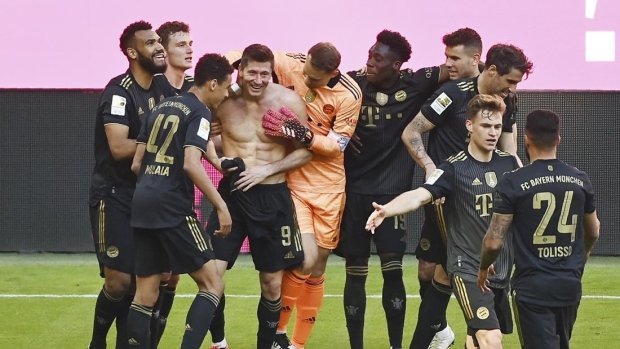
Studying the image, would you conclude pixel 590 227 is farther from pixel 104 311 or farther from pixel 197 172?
pixel 104 311

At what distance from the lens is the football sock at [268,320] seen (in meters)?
7.63

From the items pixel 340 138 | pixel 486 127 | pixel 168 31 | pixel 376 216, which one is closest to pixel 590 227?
pixel 486 127

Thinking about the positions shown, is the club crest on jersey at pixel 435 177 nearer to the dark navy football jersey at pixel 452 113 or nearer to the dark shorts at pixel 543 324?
the dark shorts at pixel 543 324

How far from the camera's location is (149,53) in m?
7.56

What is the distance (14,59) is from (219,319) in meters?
5.51

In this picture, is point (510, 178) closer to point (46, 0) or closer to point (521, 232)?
point (521, 232)

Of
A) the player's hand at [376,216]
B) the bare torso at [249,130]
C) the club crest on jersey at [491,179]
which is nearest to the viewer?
the player's hand at [376,216]

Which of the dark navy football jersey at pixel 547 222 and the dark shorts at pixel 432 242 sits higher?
the dark navy football jersey at pixel 547 222

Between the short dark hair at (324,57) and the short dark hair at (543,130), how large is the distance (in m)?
1.95

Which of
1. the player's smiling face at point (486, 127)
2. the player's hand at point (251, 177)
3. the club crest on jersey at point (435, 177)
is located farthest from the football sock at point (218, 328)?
the player's smiling face at point (486, 127)

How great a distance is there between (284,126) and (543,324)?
92.5 inches

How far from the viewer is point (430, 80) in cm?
823

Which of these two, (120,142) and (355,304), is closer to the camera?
(120,142)

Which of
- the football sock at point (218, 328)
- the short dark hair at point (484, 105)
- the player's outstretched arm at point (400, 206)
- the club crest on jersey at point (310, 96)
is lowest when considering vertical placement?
the football sock at point (218, 328)
